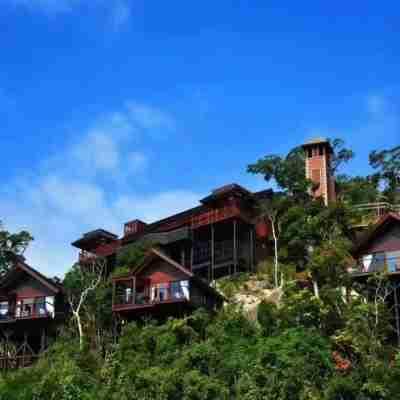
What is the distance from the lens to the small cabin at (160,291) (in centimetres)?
4628

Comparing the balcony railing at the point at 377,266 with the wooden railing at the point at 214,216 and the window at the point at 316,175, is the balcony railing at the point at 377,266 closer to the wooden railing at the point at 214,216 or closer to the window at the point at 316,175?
the wooden railing at the point at 214,216

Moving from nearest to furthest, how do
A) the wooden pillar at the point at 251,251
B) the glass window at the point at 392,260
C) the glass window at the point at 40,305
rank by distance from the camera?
the glass window at the point at 392,260
the glass window at the point at 40,305
the wooden pillar at the point at 251,251

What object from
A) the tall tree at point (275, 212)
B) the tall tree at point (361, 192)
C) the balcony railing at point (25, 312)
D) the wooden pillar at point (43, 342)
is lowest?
the wooden pillar at point (43, 342)

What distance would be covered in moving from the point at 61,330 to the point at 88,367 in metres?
6.93

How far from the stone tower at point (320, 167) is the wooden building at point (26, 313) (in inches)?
832

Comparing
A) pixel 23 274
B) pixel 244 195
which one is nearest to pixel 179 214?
pixel 244 195

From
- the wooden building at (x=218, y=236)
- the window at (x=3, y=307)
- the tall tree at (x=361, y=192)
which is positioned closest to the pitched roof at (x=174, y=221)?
the wooden building at (x=218, y=236)

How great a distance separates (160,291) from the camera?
48750 mm

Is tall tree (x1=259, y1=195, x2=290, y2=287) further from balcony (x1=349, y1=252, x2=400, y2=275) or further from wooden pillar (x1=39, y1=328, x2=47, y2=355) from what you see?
wooden pillar (x1=39, y1=328, x2=47, y2=355)

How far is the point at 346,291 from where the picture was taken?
1607 inches

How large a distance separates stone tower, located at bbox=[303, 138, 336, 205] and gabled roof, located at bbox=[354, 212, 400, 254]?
1389 centimetres

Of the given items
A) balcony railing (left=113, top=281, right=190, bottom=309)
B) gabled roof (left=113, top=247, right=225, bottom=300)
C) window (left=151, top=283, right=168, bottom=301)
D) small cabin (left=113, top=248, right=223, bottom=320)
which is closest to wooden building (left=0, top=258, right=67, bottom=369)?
small cabin (left=113, top=248, right=223, bottom=320)

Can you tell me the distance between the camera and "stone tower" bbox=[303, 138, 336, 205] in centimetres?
5834

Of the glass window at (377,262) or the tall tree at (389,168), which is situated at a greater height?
the tall tree at (389,168)
